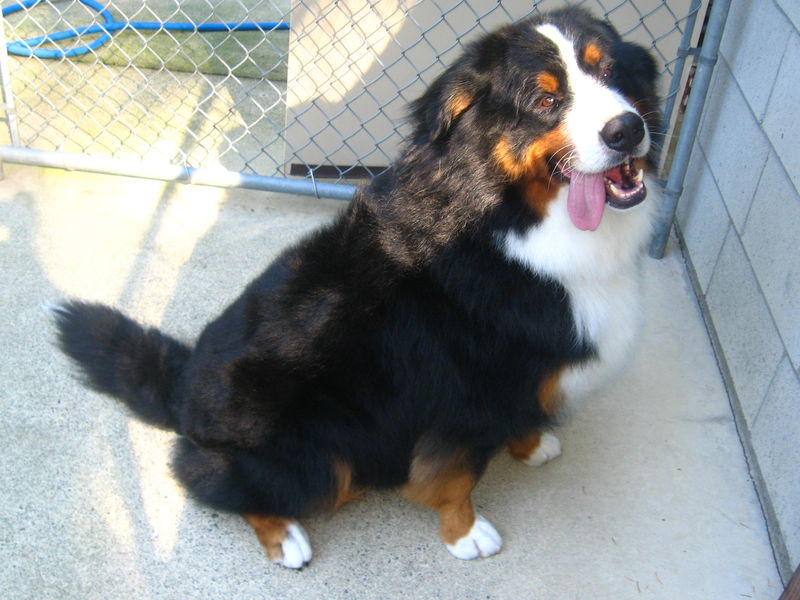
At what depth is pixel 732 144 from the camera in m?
3.19

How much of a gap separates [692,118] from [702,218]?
400 millimetres

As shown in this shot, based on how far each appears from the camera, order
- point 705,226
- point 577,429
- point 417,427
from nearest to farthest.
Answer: point 417,427 < point 577,429 < point 705,226

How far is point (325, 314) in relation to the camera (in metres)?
2.24

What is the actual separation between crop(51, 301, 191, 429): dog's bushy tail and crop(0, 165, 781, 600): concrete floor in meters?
0.20

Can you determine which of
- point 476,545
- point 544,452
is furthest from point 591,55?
point 476,545

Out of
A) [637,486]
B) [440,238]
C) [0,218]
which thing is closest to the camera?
[440,238]

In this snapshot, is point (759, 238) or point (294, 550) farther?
point (759, 238)

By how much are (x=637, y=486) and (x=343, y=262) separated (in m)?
1.17

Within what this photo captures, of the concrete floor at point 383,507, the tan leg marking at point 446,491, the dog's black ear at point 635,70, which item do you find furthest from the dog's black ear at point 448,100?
the concrete floor at point 383,507

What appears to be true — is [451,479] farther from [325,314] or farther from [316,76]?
[316,76]

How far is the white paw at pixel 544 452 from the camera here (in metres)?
2.68

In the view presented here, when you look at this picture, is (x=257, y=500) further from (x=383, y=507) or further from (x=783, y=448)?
(x=783, y=448)

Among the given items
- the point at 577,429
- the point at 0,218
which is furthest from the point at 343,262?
the point at 0,218

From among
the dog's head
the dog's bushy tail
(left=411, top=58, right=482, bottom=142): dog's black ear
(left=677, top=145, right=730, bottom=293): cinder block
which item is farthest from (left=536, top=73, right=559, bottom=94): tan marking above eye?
(left=677, top=145, right=730, bottom=293): cinder block
